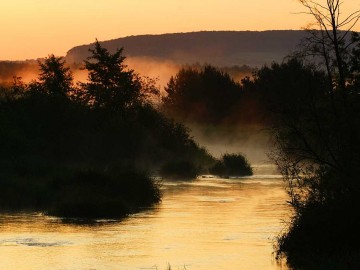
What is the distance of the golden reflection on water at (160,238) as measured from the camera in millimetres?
29484

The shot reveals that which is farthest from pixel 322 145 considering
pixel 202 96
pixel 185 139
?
pixel 202 96

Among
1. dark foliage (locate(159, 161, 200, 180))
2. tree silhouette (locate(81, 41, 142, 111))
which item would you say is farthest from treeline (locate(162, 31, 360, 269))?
tree silhouette (locate(81, 41, 142, 111))

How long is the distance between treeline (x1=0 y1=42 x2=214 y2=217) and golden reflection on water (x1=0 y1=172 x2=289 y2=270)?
2236 mm

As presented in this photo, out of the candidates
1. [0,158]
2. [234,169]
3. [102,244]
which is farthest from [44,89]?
[102,244]

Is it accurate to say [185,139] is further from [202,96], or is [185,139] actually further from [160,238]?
[160,238]

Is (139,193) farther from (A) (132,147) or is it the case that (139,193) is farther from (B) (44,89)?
(B) (44,89)

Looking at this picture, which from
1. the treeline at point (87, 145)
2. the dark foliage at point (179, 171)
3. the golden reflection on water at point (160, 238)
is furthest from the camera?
the dark foliage at point (179, 171)

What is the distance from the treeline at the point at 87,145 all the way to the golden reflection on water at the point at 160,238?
2236mm

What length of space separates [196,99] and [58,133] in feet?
229

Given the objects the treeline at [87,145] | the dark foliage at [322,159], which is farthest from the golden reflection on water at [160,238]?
the treeline at [87,145]

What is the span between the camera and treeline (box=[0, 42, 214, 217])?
4875cm

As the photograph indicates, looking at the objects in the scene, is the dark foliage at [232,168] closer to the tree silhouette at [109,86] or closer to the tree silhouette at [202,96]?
the tree silhouette at [109,86]

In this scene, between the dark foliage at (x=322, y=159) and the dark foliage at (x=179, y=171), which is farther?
the dark foliage at (x=179, y=171)

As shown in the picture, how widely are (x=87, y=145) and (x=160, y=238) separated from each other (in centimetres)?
4206
